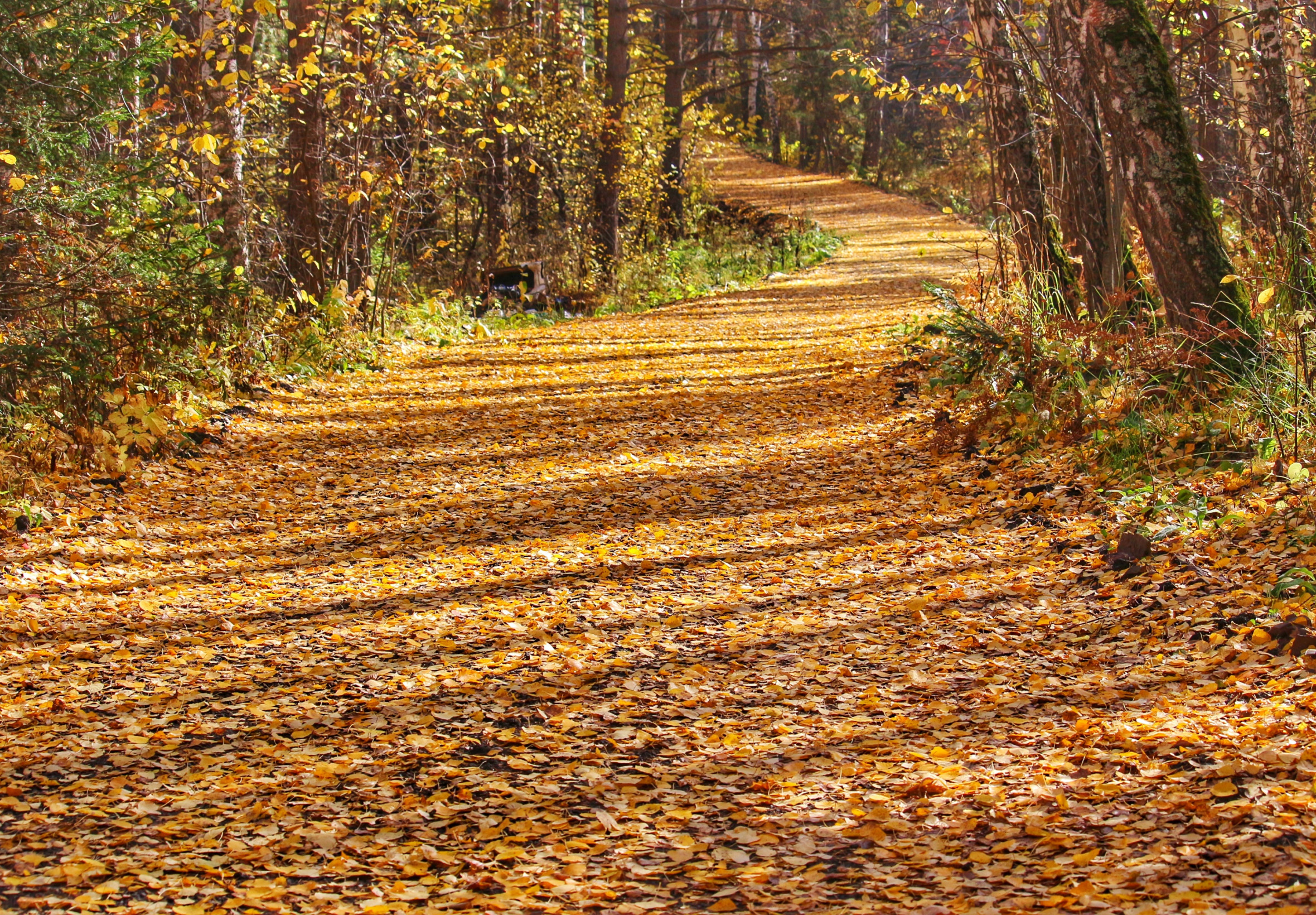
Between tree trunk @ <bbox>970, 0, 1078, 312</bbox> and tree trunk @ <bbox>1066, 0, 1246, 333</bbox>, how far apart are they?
2220 millimetres

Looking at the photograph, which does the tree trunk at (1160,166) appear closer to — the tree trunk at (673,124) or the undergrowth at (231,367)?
the undergrowth at (231,367)

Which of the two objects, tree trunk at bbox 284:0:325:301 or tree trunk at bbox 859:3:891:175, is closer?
tree trunk at bbox 284:0:325:301

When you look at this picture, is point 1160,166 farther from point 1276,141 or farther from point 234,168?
point 234,168

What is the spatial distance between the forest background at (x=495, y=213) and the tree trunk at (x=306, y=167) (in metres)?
0.03

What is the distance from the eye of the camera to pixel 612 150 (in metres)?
16.2

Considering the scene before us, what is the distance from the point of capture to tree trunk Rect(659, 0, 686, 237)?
1962 cm

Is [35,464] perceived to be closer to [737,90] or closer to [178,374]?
[178,374]

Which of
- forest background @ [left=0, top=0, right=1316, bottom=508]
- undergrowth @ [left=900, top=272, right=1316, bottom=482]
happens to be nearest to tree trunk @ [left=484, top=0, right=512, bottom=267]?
forest background @ [left=0, top=0, right=1316, bottom=508]

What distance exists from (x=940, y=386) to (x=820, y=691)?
4805 mm

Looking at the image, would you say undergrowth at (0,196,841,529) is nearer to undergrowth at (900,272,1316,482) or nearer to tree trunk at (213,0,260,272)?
tree trunk at (213,0,260,272)

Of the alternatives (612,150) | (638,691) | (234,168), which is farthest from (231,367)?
(612,150)

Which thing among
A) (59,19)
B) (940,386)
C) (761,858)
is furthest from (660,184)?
(761,858)

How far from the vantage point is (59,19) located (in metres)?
6.58

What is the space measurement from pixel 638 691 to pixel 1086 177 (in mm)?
5656
